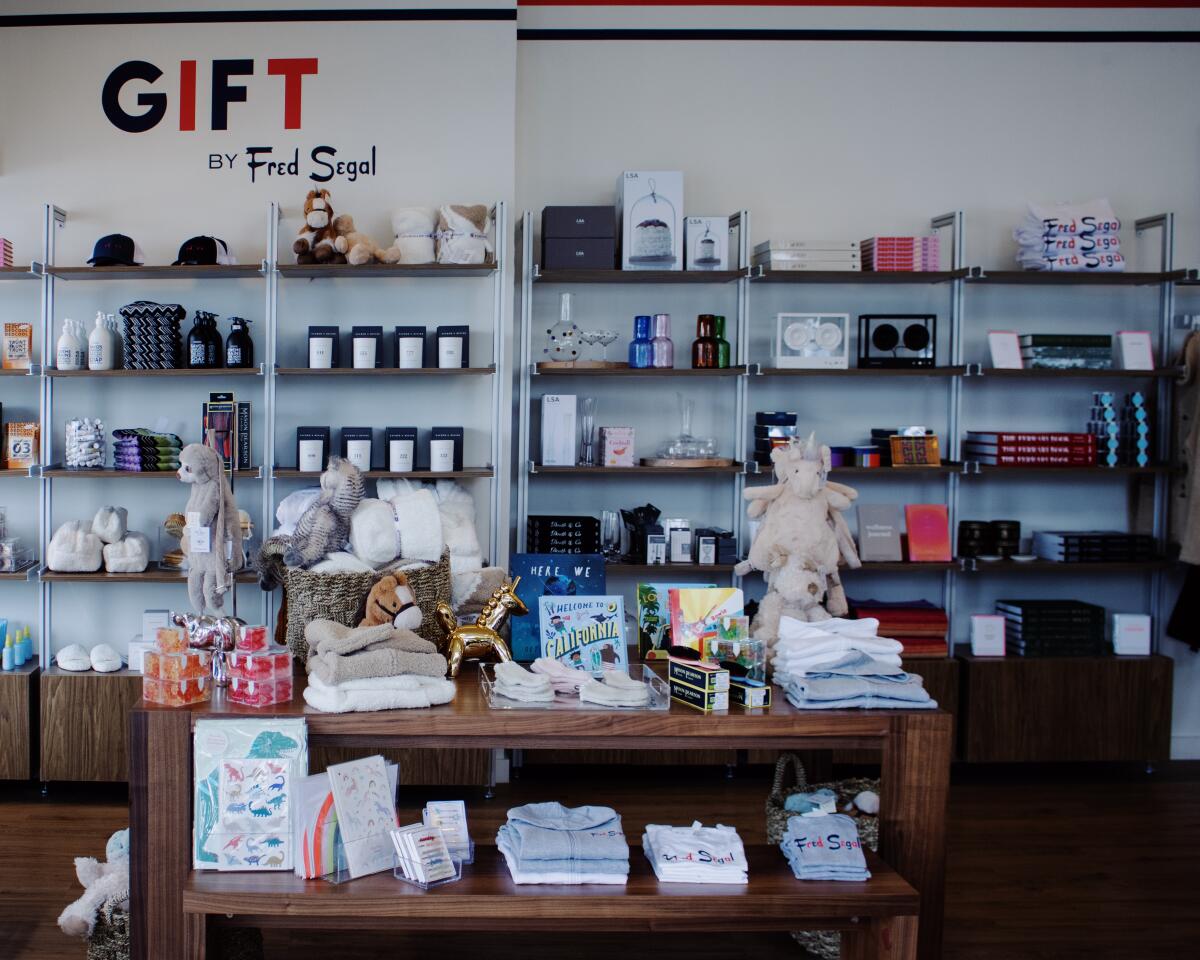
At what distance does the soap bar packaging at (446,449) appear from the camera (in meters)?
4.70

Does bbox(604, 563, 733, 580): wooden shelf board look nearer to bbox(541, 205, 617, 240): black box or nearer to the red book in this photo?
the red book

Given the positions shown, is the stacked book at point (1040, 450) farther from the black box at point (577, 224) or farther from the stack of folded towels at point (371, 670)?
the stack of folded towels at point (371, 670)

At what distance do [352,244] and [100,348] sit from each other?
3.72 ft

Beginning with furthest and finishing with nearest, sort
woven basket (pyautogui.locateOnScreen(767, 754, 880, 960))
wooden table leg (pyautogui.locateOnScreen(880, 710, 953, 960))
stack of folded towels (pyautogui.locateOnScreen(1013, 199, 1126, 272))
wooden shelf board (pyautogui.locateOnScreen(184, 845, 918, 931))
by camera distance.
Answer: stack of folded towels (pyautogui.locateOnScreen(1013, 199, 1126, 272))
woven basket (pyautogui.locateOnScreen(767, 754, 880, 960))
wooden table leg (pyautogui.locateOnScreen(880, 710, 953, 960))
wooden shelf board (pyautogui.locateOnScreen(184, 845, 918, 931))

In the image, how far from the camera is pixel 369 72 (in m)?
4.89

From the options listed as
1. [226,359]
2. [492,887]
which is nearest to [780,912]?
[492,887]

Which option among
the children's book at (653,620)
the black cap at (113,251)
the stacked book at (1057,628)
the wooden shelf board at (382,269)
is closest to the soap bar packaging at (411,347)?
the wooden shelf board at (382,269)

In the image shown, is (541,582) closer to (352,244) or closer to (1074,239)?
(352,244)

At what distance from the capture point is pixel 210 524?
11.3 ft

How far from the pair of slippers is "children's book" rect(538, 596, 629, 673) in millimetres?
2561

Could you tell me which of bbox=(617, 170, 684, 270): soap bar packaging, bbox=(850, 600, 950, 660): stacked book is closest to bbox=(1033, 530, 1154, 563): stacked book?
bbox=(850, 600, 950, 660): stacked book

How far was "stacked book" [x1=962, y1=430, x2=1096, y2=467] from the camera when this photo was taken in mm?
4930

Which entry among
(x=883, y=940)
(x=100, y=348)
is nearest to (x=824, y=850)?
(x=883, y=940)

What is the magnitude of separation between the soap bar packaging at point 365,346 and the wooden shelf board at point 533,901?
2604mm
